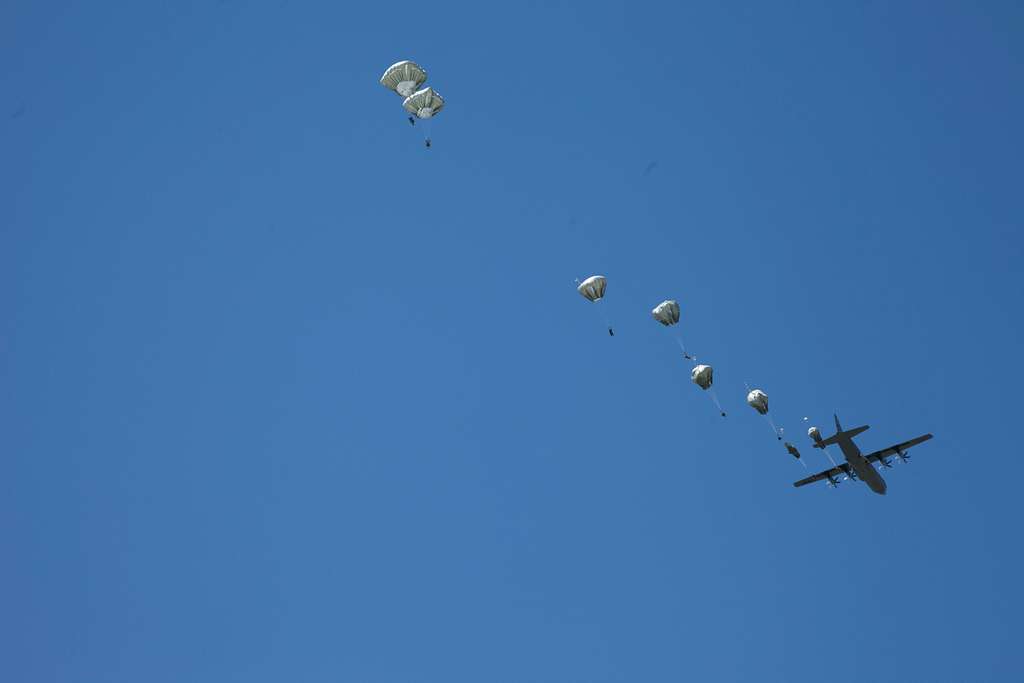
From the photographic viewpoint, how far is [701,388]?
84875 millimetres

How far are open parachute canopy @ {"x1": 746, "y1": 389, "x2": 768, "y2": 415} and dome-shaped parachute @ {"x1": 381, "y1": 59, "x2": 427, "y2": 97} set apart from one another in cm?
3930

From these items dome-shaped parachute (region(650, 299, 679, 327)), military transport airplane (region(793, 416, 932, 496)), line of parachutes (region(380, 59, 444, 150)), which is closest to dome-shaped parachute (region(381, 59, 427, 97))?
line of parachutes (region(380, 59, 444, 150))

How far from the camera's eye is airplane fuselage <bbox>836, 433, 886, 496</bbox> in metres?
95.8

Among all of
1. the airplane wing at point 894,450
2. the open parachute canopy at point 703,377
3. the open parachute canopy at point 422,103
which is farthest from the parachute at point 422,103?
the airplane wing at point 894,450

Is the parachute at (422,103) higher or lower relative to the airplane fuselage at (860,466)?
higher

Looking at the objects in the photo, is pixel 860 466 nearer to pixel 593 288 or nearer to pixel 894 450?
pixel 894 450

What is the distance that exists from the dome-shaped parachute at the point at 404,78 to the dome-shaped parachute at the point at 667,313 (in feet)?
91.5

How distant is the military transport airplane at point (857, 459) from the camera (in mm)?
95188

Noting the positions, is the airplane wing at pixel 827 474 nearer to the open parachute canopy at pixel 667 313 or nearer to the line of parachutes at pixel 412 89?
the open parachute canopy at pixel 667 313

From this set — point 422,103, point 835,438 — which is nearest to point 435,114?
point 422,103

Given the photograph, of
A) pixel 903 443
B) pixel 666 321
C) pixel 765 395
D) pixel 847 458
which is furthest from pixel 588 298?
pixel 903 443

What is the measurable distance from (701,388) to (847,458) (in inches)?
874

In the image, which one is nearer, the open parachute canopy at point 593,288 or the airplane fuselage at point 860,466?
the open parachute canopy at point 593,288

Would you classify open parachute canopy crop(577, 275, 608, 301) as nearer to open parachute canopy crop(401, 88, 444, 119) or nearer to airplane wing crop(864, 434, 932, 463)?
open parachute canopy crop(401, 88, 444, 119)
